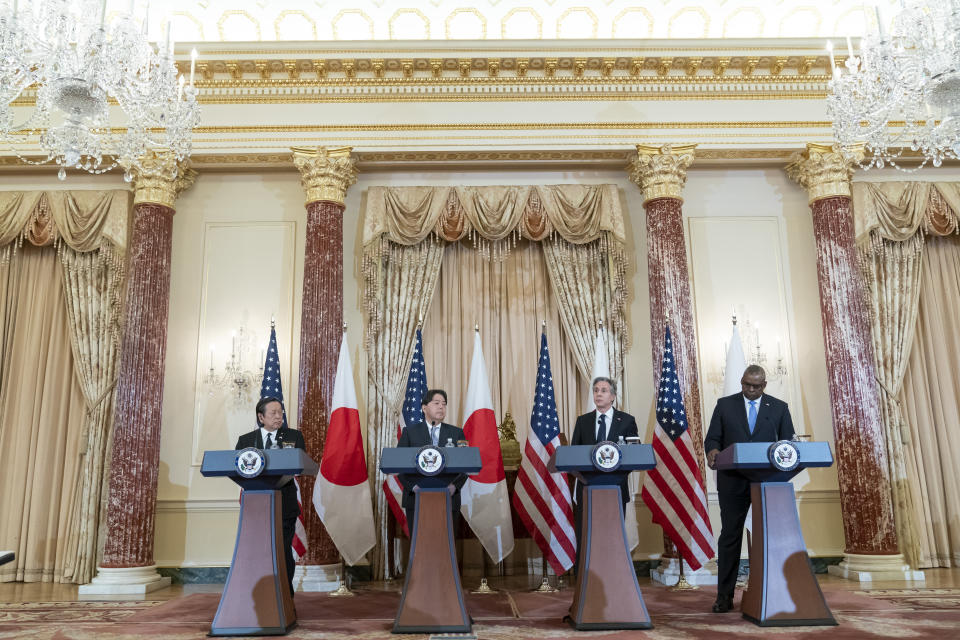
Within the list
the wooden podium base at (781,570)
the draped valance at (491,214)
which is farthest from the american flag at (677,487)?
the draped valance at (491,214)

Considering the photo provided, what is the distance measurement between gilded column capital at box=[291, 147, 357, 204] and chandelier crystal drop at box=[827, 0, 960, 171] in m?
4.48

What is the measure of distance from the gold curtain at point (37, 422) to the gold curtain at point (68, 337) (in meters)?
0.01

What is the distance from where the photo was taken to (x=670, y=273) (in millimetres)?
7516

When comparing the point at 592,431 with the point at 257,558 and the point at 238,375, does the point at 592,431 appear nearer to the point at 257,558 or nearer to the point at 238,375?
the point at 257,558

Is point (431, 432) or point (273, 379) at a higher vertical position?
point (273, 379)

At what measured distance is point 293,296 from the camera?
312 inches

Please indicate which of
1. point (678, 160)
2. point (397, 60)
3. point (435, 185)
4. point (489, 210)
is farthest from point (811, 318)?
point (397, 60)

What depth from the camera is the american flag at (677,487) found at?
6.56 metres

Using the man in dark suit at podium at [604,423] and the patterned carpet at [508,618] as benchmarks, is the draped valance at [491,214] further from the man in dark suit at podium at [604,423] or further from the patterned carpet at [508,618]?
the patterned carpet at [508,618]

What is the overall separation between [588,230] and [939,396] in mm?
3939

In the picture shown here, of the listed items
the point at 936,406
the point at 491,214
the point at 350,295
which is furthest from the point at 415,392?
the point at 936,406

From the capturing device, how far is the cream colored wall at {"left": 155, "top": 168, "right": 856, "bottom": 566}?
756 centimetres

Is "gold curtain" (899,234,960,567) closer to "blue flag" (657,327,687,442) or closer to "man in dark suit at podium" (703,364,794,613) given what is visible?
"blue flag" (657,327,687,442)

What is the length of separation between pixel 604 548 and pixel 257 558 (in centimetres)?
206
